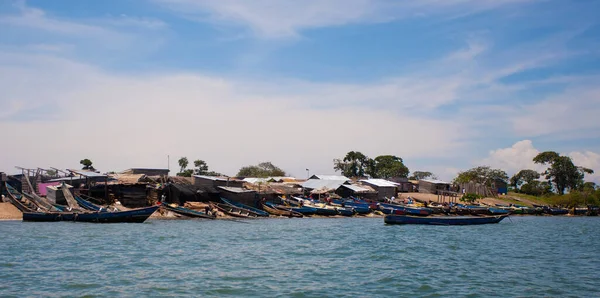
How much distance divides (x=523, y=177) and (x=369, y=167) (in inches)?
1209

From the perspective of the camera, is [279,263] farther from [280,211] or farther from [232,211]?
[280,211]

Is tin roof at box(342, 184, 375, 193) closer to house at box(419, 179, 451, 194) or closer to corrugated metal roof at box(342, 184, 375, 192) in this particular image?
corrugated metal roof at box(342, 184, 375, 192)

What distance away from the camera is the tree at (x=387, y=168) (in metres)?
104

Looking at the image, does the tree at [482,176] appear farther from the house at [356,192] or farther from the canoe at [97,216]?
the canoe at [97,216]

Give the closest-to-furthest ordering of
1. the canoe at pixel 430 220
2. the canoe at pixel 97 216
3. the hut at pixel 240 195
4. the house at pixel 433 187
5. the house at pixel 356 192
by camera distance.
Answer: the canoe at pixel 97 216, the canoe at pixel 430 220, the hut at pixel 240 195, the house at pixel 356 192, the house at pixel 433 187

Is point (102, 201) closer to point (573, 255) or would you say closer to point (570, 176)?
point (573, 255)

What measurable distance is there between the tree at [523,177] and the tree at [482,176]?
1745 millimetres

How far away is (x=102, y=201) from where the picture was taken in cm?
4844

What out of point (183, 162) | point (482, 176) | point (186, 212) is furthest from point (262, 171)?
point (186, 212)

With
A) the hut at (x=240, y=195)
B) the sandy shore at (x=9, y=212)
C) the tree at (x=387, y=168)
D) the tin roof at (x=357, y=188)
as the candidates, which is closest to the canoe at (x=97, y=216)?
the sandy shore at (x=9, y=212)

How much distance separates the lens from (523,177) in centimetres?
10356

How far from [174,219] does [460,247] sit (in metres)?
25.5

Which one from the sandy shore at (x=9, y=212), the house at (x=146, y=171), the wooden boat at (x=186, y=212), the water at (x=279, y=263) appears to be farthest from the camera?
the house at (x=146, y=171)

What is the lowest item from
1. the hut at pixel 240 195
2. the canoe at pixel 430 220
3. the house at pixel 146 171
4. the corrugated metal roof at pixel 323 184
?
the canoe at pixel 430 220
